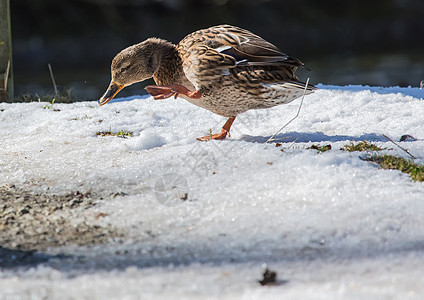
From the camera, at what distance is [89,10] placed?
20219mm

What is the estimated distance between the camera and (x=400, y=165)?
3541 mm

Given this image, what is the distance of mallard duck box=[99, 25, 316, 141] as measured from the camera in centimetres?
434

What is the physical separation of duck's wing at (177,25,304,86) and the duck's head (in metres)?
0.32

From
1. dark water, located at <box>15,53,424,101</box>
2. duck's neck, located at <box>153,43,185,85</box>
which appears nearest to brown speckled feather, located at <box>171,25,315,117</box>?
duck's neck, located at <box>153,43,185,85</box>

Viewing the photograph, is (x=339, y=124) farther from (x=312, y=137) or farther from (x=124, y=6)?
(x=124, y=6)

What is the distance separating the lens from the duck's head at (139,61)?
4754 mm

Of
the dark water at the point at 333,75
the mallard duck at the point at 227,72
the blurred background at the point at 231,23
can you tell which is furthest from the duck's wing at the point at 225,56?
the blurred background at the point at 231,23

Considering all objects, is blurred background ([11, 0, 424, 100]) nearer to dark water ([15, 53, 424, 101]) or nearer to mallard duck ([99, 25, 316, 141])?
dark water ([15, 53, 424, 101])

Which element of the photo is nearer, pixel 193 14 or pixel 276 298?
pixel 276 298

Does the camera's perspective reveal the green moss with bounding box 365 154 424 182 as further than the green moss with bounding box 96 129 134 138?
No

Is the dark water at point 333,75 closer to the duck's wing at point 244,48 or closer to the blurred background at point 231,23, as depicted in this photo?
the blurred background at point 231,23

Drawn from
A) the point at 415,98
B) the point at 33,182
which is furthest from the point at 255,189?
the point at 415,98

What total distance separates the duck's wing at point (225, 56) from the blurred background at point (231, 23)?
9.76m

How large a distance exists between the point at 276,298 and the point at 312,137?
263 centimetres
